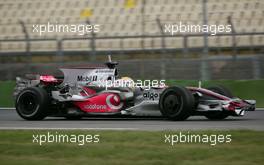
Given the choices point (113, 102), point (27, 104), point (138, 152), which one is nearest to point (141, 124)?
point (113, 102)

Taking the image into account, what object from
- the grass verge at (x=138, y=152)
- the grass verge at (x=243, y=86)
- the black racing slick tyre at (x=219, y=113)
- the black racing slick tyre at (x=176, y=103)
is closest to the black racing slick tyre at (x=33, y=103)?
the black racing slick tyre at (x=176, y=103)

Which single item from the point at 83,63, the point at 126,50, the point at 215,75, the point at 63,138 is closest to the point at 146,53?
the point at 126,50

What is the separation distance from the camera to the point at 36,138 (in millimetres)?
8945

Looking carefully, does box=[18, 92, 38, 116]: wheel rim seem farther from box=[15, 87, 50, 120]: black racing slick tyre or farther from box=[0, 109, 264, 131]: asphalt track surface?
box=[0, 109, 264, 131]: asphalt track surface

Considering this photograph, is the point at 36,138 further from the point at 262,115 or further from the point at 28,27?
the point at 28,27

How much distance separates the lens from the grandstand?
1898cm

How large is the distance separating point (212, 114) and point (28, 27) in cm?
1234

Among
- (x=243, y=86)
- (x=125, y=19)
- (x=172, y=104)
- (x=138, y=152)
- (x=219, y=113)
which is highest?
(x=125, y=19)

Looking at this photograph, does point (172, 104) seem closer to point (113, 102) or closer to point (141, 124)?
point (141, 124)

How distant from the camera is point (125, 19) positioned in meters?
22.5

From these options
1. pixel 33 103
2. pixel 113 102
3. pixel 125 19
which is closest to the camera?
pixel 113 102

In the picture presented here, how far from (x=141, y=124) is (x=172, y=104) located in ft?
2.04

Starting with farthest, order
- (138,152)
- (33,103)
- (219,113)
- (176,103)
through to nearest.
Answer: (33,103), (219,113), (176,103), (138,152)

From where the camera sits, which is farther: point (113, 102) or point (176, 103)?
point (113, 102)
